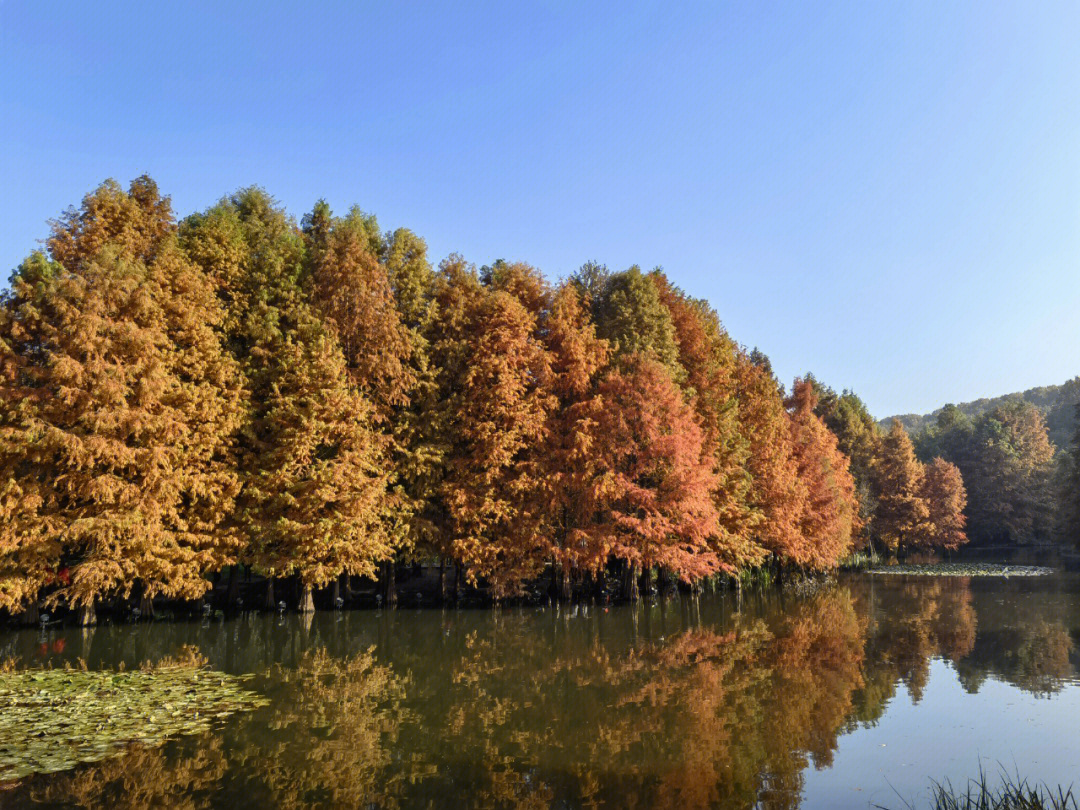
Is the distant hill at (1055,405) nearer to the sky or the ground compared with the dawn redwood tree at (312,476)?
nearer to the sky

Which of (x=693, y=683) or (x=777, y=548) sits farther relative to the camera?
(x=777, y=548)

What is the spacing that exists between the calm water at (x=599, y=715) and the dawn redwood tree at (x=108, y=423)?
109 inches

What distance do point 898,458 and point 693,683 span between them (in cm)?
6318

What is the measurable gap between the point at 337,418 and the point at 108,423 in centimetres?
865

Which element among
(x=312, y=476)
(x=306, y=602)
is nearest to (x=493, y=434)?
(x=312, y=476)

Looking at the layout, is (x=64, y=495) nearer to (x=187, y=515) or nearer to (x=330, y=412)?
(x=187, y=515)

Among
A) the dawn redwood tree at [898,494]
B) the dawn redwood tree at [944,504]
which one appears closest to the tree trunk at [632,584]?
the dawn redwood tree at [898,494]

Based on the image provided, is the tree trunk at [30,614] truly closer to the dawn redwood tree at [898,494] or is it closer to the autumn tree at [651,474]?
the autumn tree at [651,474]

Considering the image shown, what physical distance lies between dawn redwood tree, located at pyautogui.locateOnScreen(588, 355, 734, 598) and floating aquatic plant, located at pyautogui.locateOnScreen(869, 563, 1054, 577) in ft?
96.8

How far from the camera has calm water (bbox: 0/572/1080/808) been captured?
1018 centimetres

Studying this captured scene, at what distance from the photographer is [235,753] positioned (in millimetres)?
11672

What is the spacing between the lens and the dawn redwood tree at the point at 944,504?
71250 millimetres

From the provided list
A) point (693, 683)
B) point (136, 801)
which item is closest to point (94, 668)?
point (136, 801)

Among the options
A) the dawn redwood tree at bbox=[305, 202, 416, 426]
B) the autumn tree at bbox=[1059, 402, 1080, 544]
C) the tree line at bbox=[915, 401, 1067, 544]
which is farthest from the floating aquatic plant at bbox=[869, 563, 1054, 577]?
the dawn redwood tree at bbox=[305, 202, 416, 426]
